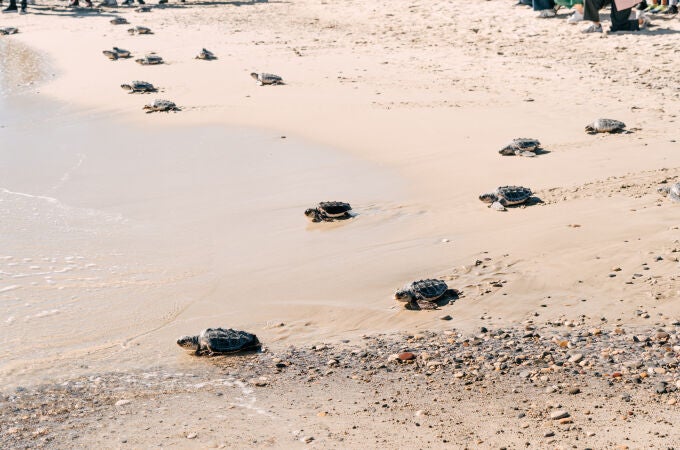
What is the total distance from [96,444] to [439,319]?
9.96 ft

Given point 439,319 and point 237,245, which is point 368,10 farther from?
point 439,319

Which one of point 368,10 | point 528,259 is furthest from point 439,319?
point 368,10

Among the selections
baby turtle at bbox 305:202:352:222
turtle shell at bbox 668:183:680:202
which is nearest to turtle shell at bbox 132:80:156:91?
baby turtle at bbox 305:202:352:222

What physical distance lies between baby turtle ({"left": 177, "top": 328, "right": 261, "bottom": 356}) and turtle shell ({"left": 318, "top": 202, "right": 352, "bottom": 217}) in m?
3.04

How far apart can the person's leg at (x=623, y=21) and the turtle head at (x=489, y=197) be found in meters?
10.0

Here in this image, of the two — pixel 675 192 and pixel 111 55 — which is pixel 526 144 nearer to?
pixel 675 192

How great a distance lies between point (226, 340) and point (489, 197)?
423 centimetres

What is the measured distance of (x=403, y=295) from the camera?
25.3ft

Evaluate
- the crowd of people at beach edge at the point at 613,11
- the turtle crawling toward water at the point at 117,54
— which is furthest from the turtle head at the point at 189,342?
the turtle crawling toward water at the point at 117,54

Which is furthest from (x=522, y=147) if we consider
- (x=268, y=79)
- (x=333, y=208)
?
(x=268, y=79)

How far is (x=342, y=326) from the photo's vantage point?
764cm

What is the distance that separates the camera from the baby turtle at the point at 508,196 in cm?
992

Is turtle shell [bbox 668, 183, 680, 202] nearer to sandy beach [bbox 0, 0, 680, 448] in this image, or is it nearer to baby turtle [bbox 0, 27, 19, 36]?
sandy beach [bbox 0, 0, 680, 448]

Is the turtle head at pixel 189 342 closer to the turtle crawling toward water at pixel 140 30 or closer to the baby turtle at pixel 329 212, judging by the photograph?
the baby turtle at pixel 329 212
